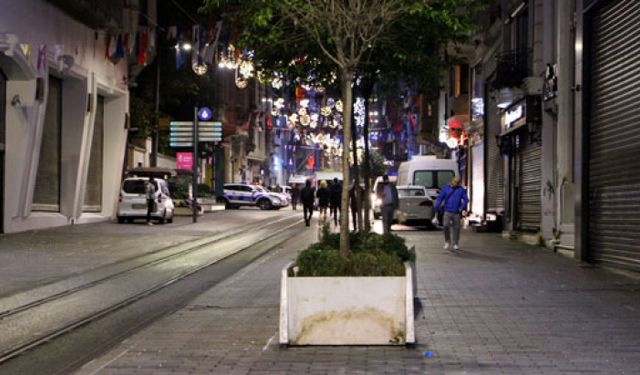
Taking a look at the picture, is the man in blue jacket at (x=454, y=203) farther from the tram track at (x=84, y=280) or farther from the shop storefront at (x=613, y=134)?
the tram track at (x=84, y=280)

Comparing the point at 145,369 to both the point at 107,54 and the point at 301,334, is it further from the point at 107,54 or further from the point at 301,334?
the point at 107,54

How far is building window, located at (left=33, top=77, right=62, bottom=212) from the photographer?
27891 mm

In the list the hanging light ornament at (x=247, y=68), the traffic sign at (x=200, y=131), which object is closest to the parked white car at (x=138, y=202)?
the traffic sign at (x=200, y=131)

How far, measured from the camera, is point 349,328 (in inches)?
284

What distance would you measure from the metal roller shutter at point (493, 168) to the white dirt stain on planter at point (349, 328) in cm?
2023

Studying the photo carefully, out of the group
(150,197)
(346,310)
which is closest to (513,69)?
(150,197)

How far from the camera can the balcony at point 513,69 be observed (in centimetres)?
2216

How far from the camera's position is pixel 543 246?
19.9 meters

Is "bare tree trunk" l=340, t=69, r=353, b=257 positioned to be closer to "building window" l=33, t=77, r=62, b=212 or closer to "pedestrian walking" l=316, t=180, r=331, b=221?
"pedestrian walking" l=316, t=180, r=331, b=221

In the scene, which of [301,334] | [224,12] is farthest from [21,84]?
[301,334]

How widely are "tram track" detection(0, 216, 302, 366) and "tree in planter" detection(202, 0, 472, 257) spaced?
313 cm

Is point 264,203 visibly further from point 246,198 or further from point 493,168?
point 493,168

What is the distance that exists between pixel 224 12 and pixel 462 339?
6.48 m

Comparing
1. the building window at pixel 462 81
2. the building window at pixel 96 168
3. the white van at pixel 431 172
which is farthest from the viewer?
the building window at pixel 462 81
